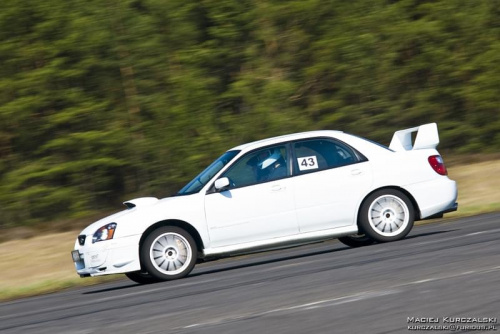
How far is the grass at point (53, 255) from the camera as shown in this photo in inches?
521

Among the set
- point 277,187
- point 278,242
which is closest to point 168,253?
point 278,242

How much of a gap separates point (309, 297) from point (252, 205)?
11.2 ft

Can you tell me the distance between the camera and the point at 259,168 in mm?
11492

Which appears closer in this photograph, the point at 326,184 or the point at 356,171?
the point at 326,184

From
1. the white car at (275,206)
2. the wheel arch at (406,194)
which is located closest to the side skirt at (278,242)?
the white car at (275,206)

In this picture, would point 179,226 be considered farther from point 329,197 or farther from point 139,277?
point 329,197

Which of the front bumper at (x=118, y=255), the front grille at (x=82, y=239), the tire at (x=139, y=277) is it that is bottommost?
the tire at (x=139, y=277)

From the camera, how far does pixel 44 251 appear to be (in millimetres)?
16875

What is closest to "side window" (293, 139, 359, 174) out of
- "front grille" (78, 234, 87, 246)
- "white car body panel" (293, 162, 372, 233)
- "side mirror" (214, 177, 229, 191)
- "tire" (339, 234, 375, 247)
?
"white car body panel" (293, 162, 372, 233)

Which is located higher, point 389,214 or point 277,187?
point 277,187

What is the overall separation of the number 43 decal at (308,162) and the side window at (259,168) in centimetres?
19

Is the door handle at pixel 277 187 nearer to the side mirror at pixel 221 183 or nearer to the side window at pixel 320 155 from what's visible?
the side window at pixel 320 155

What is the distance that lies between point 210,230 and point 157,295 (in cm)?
176

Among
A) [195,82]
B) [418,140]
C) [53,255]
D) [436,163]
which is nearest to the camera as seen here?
[436,163]
